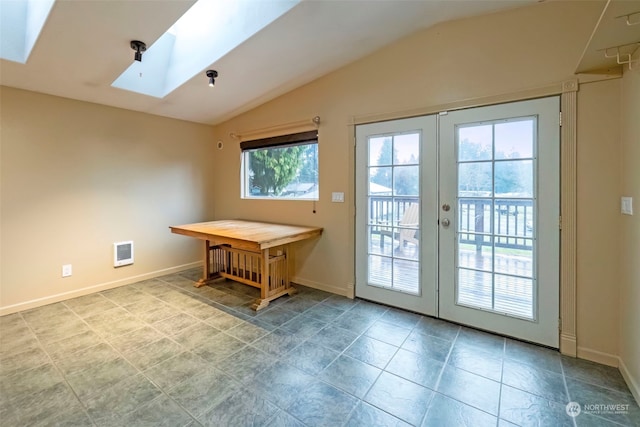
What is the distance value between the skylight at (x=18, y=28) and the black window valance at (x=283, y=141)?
7.68 ft

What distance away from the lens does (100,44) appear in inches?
90.9

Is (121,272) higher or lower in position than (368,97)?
lower

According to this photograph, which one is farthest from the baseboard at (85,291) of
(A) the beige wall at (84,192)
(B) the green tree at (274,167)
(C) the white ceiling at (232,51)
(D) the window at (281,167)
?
(C) the white ceiling at (232,51)

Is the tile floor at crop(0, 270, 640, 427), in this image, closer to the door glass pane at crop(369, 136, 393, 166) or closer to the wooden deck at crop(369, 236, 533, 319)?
the wooden deck at crop(369, 236, 533, 319)

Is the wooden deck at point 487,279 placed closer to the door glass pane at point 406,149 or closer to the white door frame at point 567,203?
the white door frame at point 567,203

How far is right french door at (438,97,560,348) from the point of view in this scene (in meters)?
2.24

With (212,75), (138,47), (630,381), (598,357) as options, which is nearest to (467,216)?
(598,357)

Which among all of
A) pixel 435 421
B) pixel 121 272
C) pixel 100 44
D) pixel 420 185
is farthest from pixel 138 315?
pixel 420 185

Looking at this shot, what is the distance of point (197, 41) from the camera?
2922mm

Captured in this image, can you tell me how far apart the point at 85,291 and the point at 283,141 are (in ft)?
9.87

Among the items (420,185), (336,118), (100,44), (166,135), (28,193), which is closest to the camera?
(100,44)

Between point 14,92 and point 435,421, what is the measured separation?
180 inches

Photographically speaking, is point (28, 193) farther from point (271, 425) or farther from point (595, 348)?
point (595, 348)

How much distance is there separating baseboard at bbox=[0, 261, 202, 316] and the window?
1541 mm
